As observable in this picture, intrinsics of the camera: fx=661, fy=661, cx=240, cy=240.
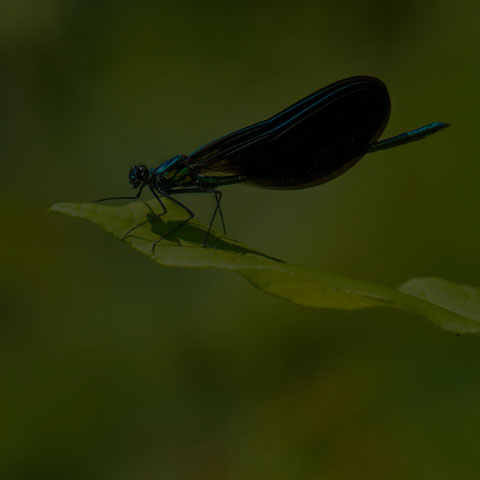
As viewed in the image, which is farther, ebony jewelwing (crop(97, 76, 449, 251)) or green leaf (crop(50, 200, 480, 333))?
ebony jewelwing (crop(97, 76, 449, 251))

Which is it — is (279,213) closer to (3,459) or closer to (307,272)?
(3,459)

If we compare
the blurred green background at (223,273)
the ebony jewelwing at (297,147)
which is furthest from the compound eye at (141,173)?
the blurred green background at (223,273)

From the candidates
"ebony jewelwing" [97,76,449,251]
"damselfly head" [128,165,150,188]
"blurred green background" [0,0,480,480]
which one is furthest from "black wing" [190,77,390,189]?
"blurred green background" [0,0,480,480]

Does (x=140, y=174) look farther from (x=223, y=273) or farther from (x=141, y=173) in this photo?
(x=223, y=273)

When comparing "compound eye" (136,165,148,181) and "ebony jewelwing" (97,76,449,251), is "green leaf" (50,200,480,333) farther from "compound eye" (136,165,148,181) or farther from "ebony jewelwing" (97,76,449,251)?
"compound eye" (136,165,148,181)

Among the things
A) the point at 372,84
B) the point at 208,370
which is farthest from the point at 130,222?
the point at 208,370
